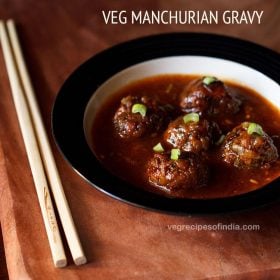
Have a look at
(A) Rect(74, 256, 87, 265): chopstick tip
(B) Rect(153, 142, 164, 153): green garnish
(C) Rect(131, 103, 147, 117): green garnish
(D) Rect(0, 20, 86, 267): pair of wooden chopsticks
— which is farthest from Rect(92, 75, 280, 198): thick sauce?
(A) Rect(74, 256, 87, 265): chopstick tip

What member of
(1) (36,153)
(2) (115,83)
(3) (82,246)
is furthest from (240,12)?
(3) (82,246)

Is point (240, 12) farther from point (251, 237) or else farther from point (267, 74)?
point (251, 237)

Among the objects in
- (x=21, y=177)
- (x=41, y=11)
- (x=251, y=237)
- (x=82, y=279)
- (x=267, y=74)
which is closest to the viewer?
(x=82, y=279)

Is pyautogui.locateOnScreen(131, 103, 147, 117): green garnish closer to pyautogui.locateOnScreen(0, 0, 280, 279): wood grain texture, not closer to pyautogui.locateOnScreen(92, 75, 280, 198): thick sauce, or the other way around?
pyautogui.locateOnScreen(92, 75, 280, 198): thick sauce

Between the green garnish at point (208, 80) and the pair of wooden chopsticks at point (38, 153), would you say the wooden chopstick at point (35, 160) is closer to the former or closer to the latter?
the pair of wooden chopsticks at point (38, 153)

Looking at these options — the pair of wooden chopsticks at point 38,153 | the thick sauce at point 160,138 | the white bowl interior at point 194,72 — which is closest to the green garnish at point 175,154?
the thick sauce at point 160,138

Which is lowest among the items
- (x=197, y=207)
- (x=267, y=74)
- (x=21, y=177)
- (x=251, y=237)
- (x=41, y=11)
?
(x=251, y=237)
